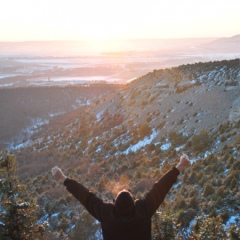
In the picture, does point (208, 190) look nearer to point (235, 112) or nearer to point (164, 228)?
point (164, 228)

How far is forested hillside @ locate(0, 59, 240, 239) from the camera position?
9.60 meters

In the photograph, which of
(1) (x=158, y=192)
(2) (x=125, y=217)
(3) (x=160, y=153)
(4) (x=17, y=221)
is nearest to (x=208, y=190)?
(4) (x=17, y=221)

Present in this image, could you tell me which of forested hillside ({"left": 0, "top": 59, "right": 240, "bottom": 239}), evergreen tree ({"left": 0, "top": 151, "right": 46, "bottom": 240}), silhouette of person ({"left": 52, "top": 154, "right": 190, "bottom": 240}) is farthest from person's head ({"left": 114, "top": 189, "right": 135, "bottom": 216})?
evergreen tree ({"left": 0, "top": 151, "right": 46, "bottom": 240})

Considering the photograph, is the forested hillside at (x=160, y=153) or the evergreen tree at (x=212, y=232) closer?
the evergreen tree at (x=212, y=232)

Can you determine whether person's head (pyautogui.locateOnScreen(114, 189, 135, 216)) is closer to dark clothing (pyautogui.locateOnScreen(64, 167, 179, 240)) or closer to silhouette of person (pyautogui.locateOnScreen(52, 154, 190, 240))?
silhouette of person (pyautogui.locateOnScreen(52, 154, 190, 240))

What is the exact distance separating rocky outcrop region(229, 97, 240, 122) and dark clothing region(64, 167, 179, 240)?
676 inches

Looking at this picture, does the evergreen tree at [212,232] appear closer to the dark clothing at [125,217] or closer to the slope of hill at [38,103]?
the dark clothing at [125,217]

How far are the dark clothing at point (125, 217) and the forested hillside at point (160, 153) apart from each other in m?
2.44

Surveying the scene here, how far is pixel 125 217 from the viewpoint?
337 centimetres

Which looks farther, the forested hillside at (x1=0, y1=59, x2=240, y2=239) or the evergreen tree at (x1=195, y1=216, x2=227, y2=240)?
the forested hillside at (x1=0, y1=59, x2=240, y2=239)

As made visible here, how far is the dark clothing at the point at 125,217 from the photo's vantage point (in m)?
3.38

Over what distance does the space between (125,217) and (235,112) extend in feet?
63.5

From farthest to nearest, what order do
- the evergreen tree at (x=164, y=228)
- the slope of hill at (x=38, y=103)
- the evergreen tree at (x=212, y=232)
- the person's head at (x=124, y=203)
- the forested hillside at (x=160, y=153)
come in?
the slope of hill at (x=38, y=103), the forested hillside at (x=160, y=153), the evergreen tree at (x=164, y=228), the evergreen tree at (x=212, y=232), the person's head at (x=124, y=203)

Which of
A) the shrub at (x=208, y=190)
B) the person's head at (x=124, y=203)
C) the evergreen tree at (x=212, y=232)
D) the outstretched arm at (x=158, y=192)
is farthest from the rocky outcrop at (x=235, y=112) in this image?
the person's head at (x=124, y=203)
